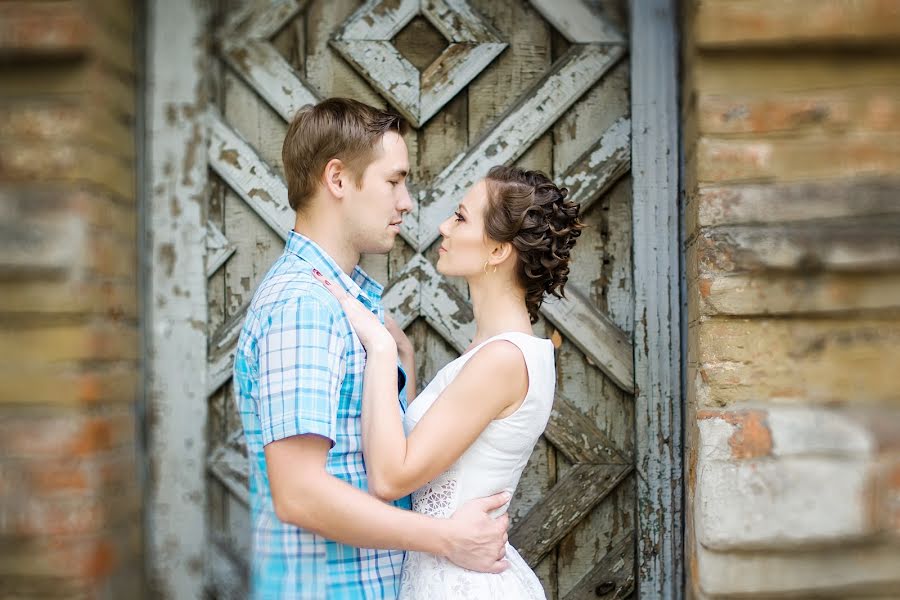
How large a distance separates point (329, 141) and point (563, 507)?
4.43ft

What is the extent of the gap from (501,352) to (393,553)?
1.83 feet

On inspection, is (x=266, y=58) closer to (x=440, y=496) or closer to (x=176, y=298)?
(x=176, y=298)

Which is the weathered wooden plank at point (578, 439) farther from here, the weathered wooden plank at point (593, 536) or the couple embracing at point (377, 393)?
the couple embracing at point (377, 393)

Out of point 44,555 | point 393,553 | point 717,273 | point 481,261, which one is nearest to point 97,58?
point 481,261

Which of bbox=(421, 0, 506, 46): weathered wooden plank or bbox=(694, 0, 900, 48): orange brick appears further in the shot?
bbox=(421, 0, 506, 46): weathered wooden plank

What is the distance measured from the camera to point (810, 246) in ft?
5.91

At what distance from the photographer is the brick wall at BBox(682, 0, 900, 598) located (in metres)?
1.78

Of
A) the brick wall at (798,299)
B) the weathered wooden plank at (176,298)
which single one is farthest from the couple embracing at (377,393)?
the weathered wooden plank at (176,298)

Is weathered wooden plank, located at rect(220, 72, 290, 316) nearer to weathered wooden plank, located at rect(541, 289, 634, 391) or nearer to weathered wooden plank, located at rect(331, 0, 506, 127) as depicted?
weathered wooden plank, located at rect(331, 0, 506, 127)

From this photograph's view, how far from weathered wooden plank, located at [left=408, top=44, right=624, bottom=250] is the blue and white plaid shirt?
72 cm

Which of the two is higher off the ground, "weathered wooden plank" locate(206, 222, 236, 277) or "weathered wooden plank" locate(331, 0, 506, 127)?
"weathered wooden plank" locate(331, 0, 506, 127)

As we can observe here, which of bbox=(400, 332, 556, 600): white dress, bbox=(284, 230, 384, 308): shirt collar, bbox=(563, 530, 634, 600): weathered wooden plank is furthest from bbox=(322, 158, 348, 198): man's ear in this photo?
bbox=(563, 530, 634, 600): weathered wooden plank

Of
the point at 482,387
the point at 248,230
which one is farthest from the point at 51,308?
the point at 482,387

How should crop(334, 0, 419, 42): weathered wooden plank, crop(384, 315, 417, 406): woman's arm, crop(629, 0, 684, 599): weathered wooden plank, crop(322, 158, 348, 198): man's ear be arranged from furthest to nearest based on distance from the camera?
crop(334, 0, 419, 42): weathered wooden plank < crop(629, 0, 684, 599): weathered wooden plank < crop(384, 315, 417, 406): woman's arm < crop(322, 158, 348, 198): man's ear
